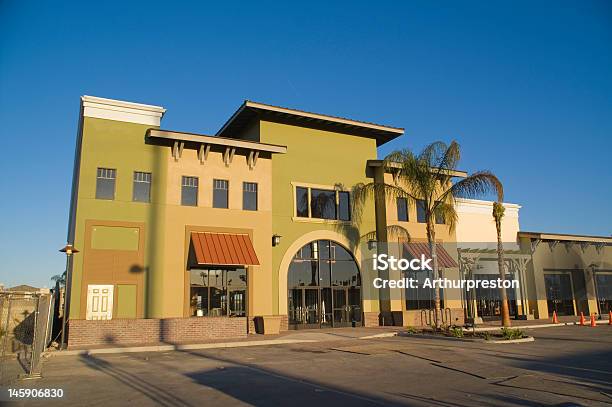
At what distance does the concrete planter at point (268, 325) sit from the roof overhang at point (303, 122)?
11275 millimetres

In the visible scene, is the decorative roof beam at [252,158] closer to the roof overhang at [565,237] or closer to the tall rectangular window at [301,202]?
the tall rectangular window at [301,202]

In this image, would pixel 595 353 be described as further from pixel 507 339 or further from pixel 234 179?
pixel 234 179

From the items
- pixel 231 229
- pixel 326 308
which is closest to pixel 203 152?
pixel 231 229

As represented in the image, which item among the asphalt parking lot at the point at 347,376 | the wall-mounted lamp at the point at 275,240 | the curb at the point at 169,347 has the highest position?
the wall-mounted lamp at the point at 275,240

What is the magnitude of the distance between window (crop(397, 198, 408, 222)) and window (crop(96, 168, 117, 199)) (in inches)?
665

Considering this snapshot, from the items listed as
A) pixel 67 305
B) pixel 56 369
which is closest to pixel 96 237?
pixel 67 305

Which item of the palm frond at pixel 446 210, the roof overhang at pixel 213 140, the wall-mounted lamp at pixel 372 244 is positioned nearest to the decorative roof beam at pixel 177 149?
the roof overhang at pixel 213 140

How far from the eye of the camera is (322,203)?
30.9 meters

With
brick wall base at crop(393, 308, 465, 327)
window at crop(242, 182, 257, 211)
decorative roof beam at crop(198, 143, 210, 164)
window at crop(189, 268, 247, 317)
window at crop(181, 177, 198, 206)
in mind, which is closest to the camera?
window at crop(189, 268, 247, 317)

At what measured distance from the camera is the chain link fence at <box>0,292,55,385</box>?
42.8 feet

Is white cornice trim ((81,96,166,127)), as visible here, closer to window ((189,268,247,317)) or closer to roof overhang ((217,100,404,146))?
roof overhang ((217,100,404,146))

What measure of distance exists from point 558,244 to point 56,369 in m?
38.4

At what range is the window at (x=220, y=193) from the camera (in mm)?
27406

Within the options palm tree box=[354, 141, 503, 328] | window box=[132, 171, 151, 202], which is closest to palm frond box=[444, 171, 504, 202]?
palm tree box=[354, 141, 503, 328]
